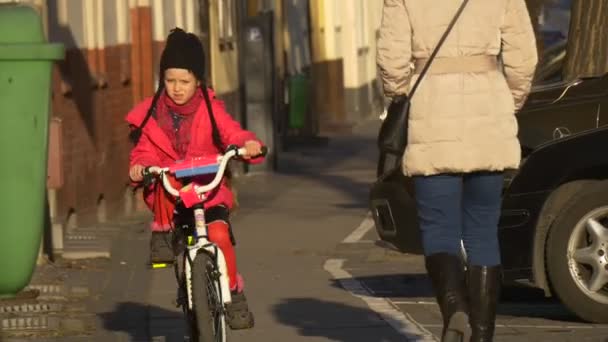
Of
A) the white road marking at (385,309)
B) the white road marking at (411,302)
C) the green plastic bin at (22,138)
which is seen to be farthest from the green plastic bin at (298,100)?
the green plastic bin at (22,138)

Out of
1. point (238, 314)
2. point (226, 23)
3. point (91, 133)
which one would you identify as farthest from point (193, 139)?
point (226, 23)

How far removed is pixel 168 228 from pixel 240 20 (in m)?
19.6

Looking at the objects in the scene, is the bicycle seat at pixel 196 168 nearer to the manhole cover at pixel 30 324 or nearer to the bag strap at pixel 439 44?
the bag strap at pixel 439 44

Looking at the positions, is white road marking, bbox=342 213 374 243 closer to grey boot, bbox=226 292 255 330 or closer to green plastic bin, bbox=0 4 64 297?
green plastic bin, bbox=0 4 64 297

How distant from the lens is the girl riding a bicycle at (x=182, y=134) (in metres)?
9.04

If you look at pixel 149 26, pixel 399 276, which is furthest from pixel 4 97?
pixel 149 26

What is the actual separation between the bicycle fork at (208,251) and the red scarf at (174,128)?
27 centimetres

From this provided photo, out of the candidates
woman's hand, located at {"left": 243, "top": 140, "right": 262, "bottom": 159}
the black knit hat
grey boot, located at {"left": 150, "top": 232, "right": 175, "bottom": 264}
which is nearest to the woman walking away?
woman's hand, located at {"left": 243, "top": 140, "right": 262, "bottom": 159}

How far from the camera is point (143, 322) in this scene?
11844mm

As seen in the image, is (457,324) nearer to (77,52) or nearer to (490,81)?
(490,81)

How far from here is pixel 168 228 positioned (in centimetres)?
923

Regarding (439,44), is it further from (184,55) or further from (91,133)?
(91,133)

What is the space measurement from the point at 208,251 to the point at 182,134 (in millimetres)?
584

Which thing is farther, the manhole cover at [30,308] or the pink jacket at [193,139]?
the manhole cover at [30,308]
